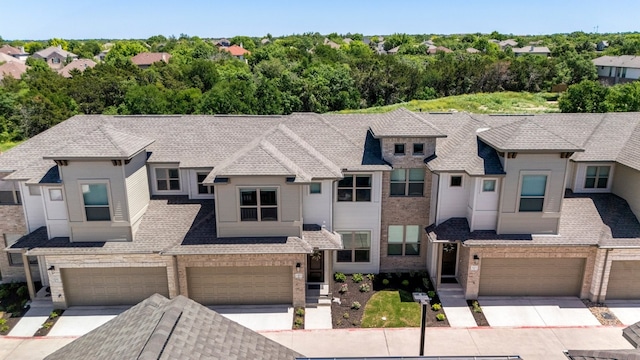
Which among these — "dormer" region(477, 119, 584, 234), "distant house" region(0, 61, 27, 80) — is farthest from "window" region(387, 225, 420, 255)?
"distant house" region(0, 61, 27, 80)

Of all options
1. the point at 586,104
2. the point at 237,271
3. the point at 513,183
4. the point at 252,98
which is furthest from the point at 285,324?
the point at 586,104

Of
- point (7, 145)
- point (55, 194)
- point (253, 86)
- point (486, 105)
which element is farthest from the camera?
point (486, 105)

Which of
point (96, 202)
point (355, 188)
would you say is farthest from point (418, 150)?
point (96, 202)

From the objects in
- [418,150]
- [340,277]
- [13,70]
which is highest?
[13,70]

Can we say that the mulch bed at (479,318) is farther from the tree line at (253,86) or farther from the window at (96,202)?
the tree line at (253,86)

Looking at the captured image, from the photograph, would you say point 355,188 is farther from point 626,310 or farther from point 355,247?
point 626,310

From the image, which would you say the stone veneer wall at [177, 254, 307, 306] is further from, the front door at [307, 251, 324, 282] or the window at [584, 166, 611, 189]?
the window at [584, 166, 611, 189]

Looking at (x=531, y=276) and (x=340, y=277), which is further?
(x=340, y=277)

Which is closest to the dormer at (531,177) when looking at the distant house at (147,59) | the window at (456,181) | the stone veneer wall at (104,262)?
the window at (456,181)
